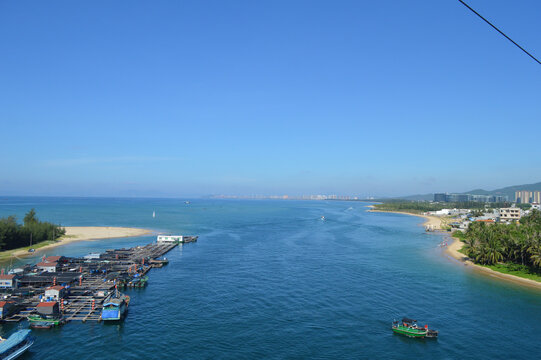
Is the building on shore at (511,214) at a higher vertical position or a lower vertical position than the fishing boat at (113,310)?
higher

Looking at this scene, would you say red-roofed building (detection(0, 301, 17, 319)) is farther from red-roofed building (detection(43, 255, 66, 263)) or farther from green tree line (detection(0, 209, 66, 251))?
green tree line (detection(0, 209, 66, 251))

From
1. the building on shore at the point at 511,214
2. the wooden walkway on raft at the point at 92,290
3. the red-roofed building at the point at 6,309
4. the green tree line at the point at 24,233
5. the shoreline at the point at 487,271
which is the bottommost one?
the wooden walkway on raft at the point at 92,290

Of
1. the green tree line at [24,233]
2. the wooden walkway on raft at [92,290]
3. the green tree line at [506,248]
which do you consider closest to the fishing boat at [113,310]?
the wooden walkway on raft at [92,290]

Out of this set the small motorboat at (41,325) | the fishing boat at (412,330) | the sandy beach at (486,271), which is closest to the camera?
the fishing boat at (412,330)

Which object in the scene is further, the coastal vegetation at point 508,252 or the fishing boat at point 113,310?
the coastal vegetation at point 508,252

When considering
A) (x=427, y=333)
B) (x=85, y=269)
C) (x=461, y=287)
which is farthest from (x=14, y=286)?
(x=461, y=287)

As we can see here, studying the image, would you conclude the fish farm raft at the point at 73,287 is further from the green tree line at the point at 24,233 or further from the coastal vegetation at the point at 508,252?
the coastal vegetation at the point at 508,252
